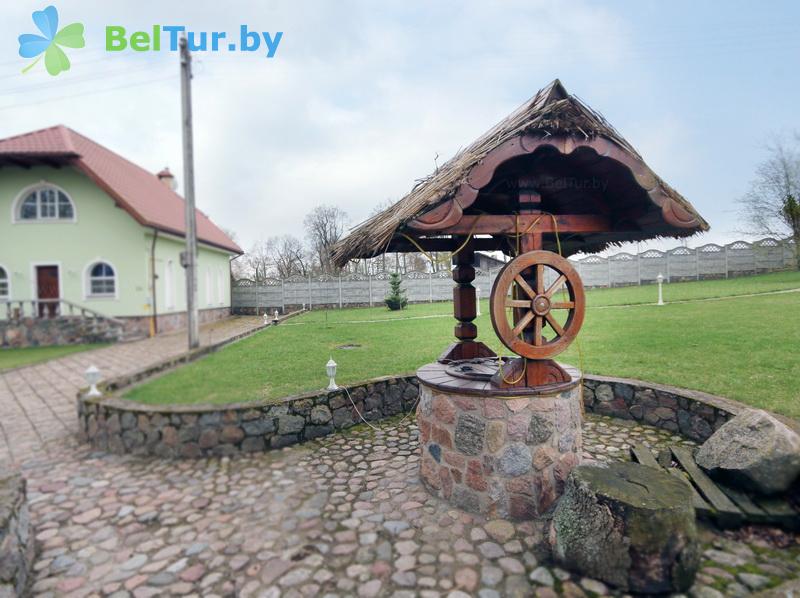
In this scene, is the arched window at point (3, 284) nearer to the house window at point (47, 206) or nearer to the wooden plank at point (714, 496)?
the house window at point (47, 206)

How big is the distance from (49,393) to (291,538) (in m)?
6.53

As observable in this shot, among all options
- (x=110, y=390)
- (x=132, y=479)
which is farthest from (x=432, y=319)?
(x=132, y=479)

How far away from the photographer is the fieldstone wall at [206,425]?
4523 mm

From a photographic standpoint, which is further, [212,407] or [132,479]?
[212,407]

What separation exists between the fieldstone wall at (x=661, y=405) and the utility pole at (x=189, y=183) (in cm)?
797

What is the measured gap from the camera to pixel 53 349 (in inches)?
463

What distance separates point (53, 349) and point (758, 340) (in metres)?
15.9

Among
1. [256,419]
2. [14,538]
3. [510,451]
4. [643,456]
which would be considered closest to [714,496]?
[643,456]

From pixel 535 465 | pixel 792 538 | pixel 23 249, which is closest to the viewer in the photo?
pixel 792 538

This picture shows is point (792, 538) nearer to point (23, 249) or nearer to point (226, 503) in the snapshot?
point (226, 503)

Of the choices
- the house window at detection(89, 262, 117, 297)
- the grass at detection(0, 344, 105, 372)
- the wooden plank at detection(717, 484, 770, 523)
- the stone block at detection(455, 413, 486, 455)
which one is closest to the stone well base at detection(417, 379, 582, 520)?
the stone block at detection(455, 413, 486, 455)

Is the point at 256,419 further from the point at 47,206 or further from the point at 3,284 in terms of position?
the point at 3,284

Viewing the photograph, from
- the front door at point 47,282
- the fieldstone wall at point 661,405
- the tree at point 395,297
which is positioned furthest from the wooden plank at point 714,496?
the front door at point 47,282

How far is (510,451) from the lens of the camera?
10.3 feet
